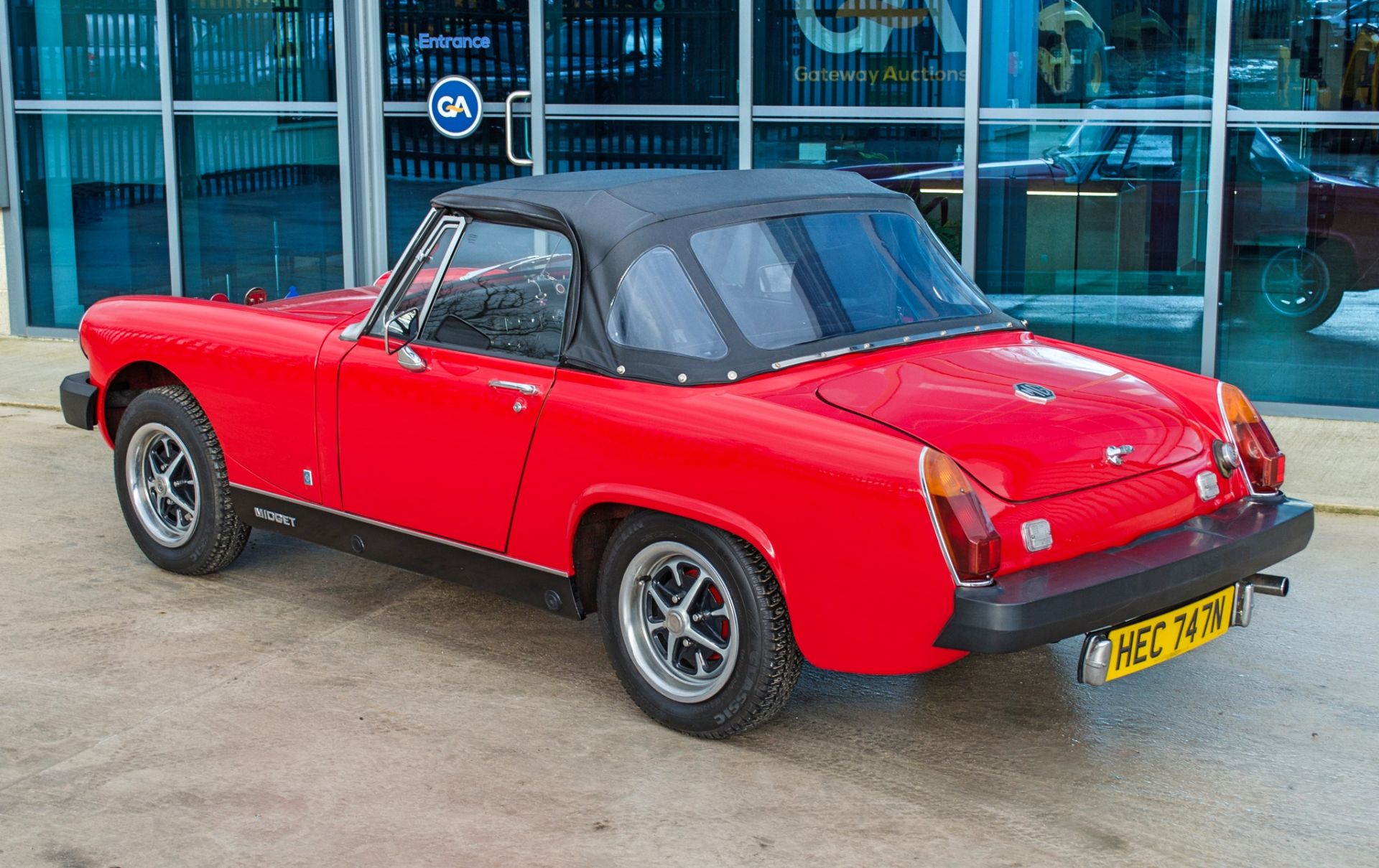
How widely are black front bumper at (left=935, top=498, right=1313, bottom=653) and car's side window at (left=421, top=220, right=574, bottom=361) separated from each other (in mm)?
1655

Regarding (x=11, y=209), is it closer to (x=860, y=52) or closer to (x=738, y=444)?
(x=860, y=52)

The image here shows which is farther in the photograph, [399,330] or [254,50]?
[254,50]

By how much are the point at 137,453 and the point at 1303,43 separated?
660cm

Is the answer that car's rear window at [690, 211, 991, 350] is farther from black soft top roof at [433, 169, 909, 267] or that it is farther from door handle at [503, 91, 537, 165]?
door handle at [503, 91, 537, 165]

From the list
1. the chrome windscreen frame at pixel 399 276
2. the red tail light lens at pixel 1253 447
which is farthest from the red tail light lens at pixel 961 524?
the chrome windscreen frame at pixel 399 276

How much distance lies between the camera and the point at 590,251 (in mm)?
4520

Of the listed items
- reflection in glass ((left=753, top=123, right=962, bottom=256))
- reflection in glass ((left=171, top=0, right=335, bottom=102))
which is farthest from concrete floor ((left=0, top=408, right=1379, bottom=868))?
reflection in glass ((left=171, top=0, right=335, bottom=102))

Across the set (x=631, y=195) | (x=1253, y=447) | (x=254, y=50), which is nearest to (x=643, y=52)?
(x=254, y=50)

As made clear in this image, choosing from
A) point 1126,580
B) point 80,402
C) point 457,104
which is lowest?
point 1126,580

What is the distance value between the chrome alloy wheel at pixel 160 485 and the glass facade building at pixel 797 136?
4777 mm

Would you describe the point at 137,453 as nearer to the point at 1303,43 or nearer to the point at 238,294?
the point at 238,294

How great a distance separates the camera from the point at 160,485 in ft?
19.2

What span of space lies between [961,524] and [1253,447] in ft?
4.42

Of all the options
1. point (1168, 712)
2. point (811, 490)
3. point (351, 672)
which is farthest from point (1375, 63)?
point (351, 672)
